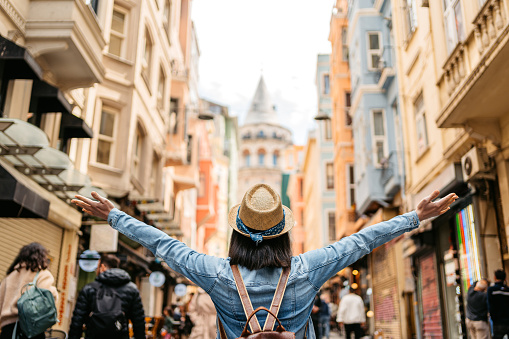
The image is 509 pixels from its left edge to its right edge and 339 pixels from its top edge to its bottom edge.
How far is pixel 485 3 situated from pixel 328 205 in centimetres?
3190

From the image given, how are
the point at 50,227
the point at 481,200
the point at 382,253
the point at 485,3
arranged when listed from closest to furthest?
the point at 485,3 → the point at 481,200 → the point at 50,227 → the point at 382,253

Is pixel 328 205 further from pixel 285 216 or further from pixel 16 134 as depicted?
pixel 285 216

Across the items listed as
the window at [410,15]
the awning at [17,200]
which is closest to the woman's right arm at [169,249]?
the awning at [17,200]

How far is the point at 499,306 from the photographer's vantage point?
899cm

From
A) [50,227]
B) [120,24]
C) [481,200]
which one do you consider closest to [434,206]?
[481,200]

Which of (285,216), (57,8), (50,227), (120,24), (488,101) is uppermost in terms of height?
(120,24)

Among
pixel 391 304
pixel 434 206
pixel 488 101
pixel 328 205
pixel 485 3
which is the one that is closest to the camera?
pixel 434 206

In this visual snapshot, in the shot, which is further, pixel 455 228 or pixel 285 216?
pixel 455 228

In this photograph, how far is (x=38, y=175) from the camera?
A: 35.4 ft

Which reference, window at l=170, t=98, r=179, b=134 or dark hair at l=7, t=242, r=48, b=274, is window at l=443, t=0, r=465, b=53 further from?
A: window at l=170, t=98, r=179, b=134

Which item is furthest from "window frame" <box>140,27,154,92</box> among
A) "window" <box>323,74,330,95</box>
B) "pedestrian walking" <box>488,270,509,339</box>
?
"window" <box>323,74,330,95</box>

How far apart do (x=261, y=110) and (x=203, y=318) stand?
366 feet

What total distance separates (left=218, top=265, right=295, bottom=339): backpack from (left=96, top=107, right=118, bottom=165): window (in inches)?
564

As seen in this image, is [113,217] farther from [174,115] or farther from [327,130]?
[327,130]
